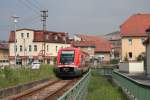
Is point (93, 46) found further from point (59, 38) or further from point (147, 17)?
point (147, 17)

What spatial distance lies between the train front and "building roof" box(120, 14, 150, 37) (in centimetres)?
5506

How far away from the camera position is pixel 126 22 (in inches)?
4102

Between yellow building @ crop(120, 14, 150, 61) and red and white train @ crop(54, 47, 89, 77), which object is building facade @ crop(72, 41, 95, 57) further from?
red and white train @ crop(54, 47, 89, 77)

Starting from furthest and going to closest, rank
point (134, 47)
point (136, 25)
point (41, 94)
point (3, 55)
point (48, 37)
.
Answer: point (3, 55)
point (48, 37)
point (136, 25)
point (134, 47)
point (41, 94)

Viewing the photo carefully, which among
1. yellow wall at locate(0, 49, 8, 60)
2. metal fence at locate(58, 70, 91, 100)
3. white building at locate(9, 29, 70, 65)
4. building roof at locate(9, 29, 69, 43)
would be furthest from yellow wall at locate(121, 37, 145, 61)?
metal fence at locate(58, 70, 91, 100)

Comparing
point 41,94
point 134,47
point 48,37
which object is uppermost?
point 48,37

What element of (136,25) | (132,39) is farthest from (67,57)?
(136,25)

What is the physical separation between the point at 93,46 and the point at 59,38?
9.77 metres

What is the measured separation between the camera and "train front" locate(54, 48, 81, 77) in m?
45.1

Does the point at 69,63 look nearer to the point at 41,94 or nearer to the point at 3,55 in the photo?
the point at 41,94

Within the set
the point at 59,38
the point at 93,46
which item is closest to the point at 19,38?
the point at 59,38

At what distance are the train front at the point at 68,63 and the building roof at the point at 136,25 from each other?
2168 inches

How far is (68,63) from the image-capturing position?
45531 mm

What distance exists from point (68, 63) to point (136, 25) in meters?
59.9
